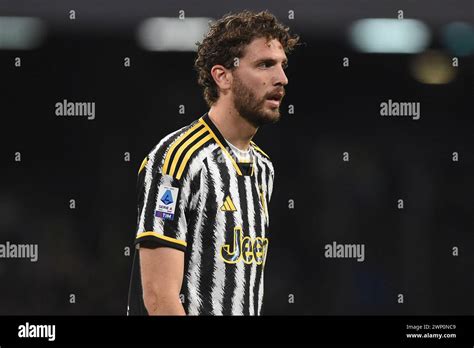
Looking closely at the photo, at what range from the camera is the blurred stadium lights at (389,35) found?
941 cm

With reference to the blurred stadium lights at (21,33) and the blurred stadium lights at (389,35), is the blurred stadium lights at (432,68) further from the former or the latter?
the blurred stadium lights at (21,33)

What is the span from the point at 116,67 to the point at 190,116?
1.29m

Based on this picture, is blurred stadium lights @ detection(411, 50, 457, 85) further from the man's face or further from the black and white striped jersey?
the black and white striped jersey

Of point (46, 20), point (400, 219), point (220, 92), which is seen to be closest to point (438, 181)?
point (400, 219)

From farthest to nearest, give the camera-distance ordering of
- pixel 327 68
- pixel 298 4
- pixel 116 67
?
pixel 327 68 → pixel 116 67 → pixel 298 4

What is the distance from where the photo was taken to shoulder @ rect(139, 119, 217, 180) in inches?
156

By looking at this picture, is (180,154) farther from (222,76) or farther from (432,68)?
(432,68)

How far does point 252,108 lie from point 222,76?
316mm

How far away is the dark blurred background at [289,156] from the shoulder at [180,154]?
4.92 metres

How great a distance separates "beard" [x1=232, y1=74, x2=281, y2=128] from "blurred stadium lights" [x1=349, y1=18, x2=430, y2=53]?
5.32 metres

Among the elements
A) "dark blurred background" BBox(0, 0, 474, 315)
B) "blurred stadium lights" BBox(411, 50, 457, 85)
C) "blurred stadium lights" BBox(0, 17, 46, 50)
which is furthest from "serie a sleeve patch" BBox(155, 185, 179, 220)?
"blurred stadium lights" BBox(411, 50, 457, 85)

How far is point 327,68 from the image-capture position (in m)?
10.6
